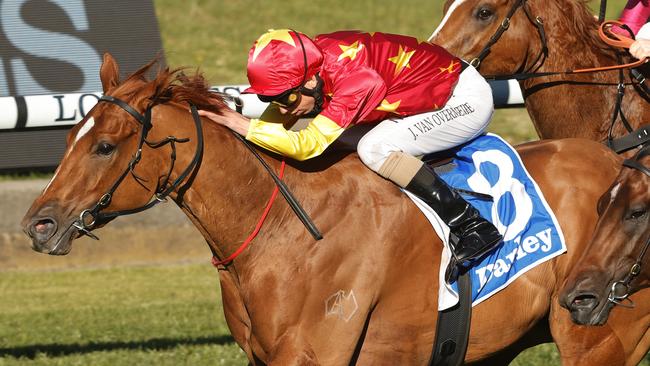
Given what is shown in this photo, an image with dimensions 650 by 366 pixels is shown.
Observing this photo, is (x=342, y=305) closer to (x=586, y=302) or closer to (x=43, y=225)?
(x=586, y=302)

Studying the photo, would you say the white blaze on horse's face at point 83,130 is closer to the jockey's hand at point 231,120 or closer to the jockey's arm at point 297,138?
the jockey's hand at point 231,120

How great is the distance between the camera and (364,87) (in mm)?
4594

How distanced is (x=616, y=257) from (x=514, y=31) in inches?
75.1

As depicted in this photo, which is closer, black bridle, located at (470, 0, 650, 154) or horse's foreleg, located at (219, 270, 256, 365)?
horse's foreleg, located at (219, 270, 256, 365)

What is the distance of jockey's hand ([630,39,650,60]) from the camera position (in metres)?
5.54

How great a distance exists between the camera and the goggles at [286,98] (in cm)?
459

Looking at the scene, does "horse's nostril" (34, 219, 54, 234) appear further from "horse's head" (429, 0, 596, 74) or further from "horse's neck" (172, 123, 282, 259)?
"horse's head" (429, 0, 596, 74)

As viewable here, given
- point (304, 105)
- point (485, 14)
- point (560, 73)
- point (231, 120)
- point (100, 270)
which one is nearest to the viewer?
point (231, 120)

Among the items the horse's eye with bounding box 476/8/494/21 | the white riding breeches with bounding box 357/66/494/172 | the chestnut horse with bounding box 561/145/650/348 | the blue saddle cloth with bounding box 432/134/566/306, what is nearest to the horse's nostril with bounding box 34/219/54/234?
the white riding breeches with bounding box 357/66/494/172

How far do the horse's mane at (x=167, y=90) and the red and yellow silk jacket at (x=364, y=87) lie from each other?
8.9 inches

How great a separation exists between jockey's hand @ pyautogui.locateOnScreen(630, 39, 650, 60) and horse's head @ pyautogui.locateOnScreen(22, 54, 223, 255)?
2.36 metres

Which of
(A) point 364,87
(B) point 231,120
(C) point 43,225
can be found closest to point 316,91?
(A) point 364,87

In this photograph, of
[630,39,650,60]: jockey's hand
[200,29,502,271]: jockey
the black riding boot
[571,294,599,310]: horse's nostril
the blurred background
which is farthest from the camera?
the blurred background

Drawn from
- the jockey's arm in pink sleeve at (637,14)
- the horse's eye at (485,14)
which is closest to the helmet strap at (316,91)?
the horse's eye at (485,14)
